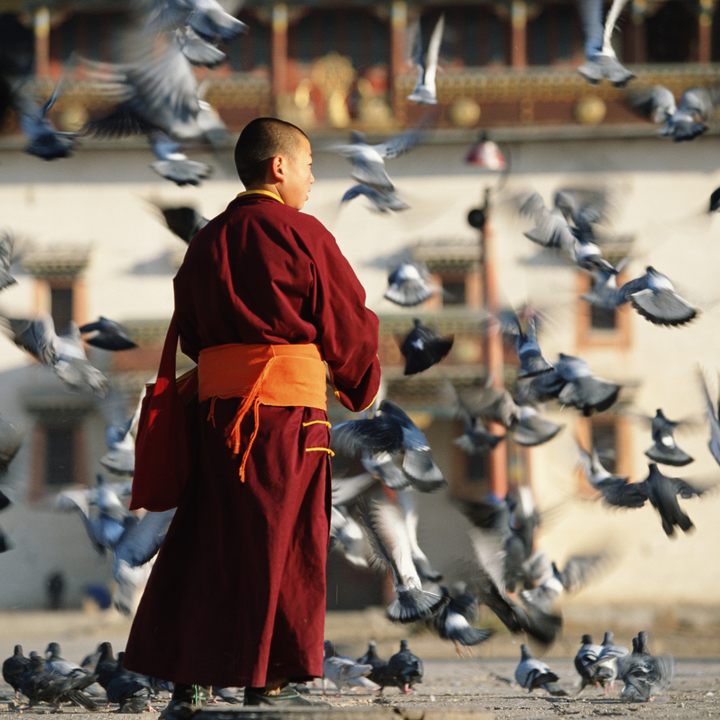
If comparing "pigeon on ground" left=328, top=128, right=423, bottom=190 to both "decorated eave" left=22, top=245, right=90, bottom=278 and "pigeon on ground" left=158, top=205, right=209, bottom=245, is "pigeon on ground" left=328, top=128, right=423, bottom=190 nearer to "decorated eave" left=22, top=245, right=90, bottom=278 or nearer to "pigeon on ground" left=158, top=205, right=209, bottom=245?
"pigeon on ground" left=158, top=205, right=209, bottom=245

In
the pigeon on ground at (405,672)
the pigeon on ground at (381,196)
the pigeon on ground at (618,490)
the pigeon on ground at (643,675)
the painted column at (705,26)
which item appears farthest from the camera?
the painted column at (705,26)

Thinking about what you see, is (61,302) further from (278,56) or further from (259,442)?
(259,442)

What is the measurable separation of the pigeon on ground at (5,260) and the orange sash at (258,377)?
3.40m

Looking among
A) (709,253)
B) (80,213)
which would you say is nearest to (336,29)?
(80,213)

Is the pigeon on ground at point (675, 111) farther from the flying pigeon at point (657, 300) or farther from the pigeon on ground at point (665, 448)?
the pigeon on ground at point (665, 448)

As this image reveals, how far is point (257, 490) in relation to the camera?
14.9 ft

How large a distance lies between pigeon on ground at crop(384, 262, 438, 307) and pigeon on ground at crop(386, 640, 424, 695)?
89.9 inches

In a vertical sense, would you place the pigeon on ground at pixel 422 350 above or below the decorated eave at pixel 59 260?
below

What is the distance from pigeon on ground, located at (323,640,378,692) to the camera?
7711 mm

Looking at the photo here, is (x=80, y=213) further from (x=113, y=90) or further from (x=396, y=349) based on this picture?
(x=113, y=90)

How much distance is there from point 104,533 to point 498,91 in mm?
14048

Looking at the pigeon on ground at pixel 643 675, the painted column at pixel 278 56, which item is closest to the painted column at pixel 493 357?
the painted column at pixel 278 56

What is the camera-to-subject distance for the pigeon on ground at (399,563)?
7.61 m

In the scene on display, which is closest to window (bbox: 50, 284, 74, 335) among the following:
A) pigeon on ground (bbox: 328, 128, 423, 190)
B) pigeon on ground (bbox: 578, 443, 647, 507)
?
pigeon on ground (bbox: 578, 443, 647, 507)
